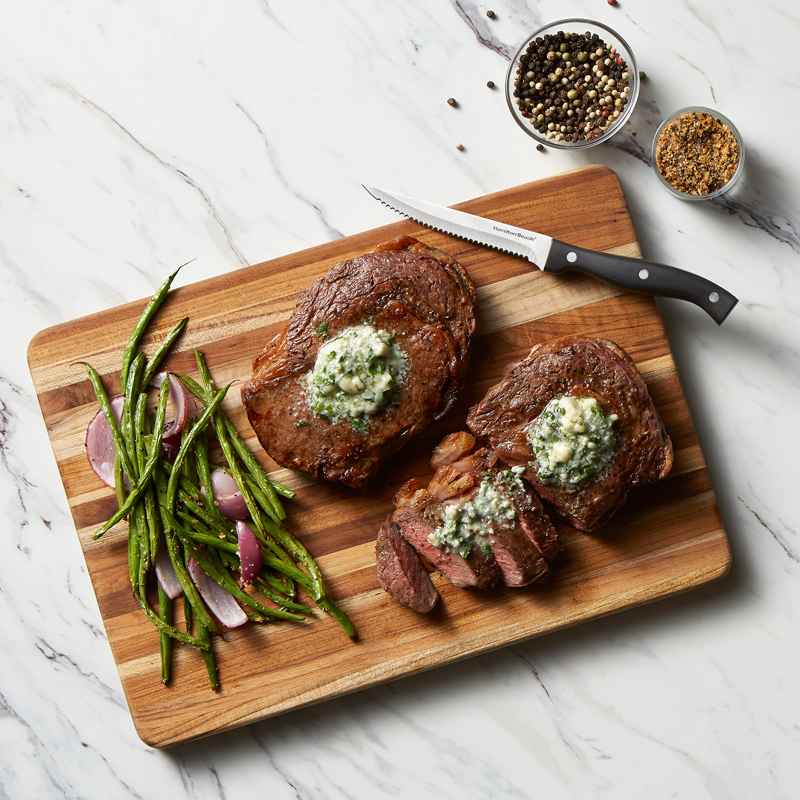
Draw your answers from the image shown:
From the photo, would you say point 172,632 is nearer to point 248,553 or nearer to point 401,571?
point 248,553

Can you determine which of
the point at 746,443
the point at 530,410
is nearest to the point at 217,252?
the point at 530,410

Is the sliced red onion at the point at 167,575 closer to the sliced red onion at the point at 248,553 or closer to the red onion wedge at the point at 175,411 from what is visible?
the sliced red onion at the point at 248,553

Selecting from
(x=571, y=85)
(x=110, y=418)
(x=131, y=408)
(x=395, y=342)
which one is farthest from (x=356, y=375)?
(x=571, y=85)

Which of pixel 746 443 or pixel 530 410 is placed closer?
pixel 530 410

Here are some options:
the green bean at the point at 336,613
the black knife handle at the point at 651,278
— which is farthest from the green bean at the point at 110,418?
the black knife handle at the point at 651,278

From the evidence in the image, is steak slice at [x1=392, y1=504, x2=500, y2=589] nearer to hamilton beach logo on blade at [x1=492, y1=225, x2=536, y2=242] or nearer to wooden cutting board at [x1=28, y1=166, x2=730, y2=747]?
wooden cutting board at [x1=28, y1=166, x2=730, y2=747]

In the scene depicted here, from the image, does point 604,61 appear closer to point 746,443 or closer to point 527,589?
point 746,443
